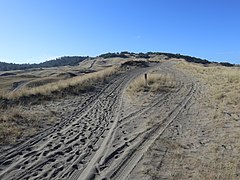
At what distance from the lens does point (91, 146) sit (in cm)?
1050

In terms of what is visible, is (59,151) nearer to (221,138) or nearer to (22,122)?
(22,122)

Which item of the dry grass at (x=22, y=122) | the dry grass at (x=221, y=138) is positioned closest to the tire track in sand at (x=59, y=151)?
the dry grass at (x=22, y=122)

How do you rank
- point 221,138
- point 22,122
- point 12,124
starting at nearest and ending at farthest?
point 221,138
point 12,124
point 22,122

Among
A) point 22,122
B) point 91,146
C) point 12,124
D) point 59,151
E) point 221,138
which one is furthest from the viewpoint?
point 22,122

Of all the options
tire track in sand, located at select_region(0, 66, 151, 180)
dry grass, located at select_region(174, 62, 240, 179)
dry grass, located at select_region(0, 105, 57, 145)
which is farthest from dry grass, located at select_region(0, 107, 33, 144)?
dry grass, located at select_region(174, 62, 240, 179)

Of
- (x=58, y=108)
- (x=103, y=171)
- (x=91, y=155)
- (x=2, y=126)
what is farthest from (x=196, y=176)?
(x=58, y=108)

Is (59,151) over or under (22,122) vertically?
under

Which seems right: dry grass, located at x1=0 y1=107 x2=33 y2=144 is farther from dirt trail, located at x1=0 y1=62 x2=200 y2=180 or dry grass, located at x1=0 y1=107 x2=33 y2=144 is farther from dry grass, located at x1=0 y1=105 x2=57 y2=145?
dirt trail, located at x1=0 y1=62 x2=200 y2=180

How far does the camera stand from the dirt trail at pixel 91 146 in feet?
27.1

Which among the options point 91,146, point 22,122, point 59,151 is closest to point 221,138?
point 91,146

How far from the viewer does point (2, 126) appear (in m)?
12.6

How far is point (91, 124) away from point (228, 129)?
19.8 ft

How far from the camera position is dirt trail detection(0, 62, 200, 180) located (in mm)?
8273

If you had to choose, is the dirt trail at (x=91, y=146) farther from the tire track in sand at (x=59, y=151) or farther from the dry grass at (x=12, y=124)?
the dry grass at (x=12, y=124)
